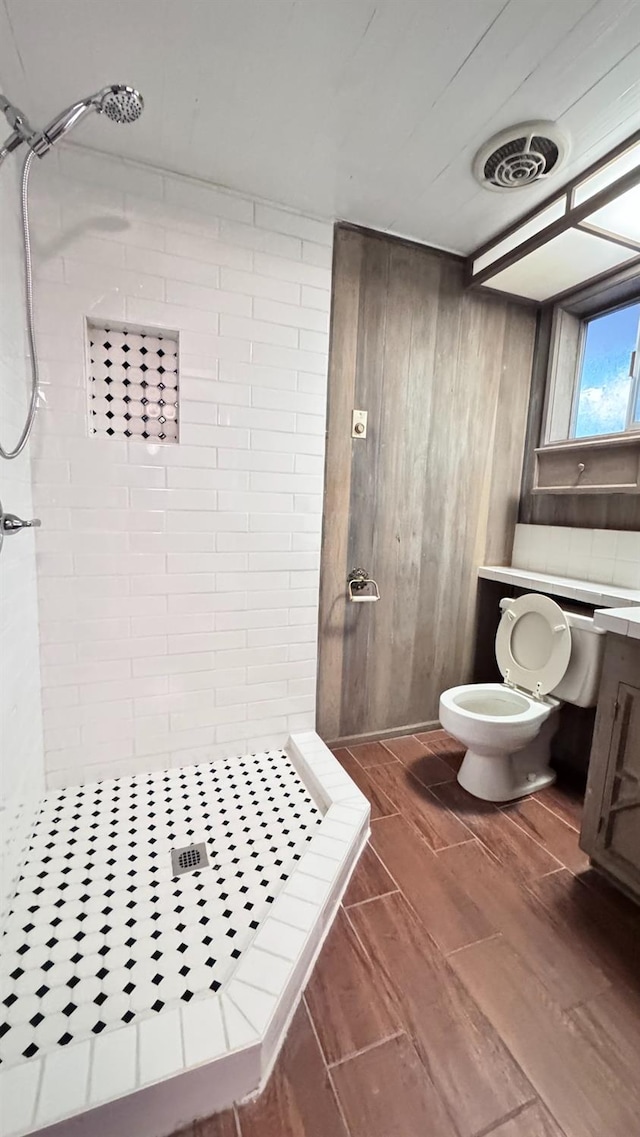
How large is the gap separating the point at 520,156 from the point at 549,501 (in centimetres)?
140

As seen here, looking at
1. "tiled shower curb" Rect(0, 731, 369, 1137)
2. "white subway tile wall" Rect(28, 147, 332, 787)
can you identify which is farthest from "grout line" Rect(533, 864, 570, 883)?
"white subway tile wall" Rect(28, 147, 332, 787)

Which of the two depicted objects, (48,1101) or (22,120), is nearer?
(48,1101)

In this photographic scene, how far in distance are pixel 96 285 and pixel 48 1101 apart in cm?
210

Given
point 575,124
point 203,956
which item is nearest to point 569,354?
point 575,124

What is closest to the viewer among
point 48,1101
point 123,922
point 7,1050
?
point 48,1101

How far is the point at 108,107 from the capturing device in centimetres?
107

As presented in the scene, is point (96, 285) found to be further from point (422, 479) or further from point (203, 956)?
point (203, 956)

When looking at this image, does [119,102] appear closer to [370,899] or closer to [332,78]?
[332,78]

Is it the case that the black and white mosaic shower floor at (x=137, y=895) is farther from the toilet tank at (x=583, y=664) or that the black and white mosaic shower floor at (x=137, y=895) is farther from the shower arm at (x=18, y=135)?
the shower arm at (x=18, y=135)

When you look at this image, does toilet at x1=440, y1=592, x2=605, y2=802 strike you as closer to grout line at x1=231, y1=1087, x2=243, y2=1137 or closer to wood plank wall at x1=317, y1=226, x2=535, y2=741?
wood plank wall at x1=317, y1=226, x2=535, y2=741

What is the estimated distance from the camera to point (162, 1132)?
84cm

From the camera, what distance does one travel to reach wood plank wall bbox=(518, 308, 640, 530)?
1.90 metres

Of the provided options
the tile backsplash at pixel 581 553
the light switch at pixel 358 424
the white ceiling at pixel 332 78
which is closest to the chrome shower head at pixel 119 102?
the white ceiling at pixel 332 78

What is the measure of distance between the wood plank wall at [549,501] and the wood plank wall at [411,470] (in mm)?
53
